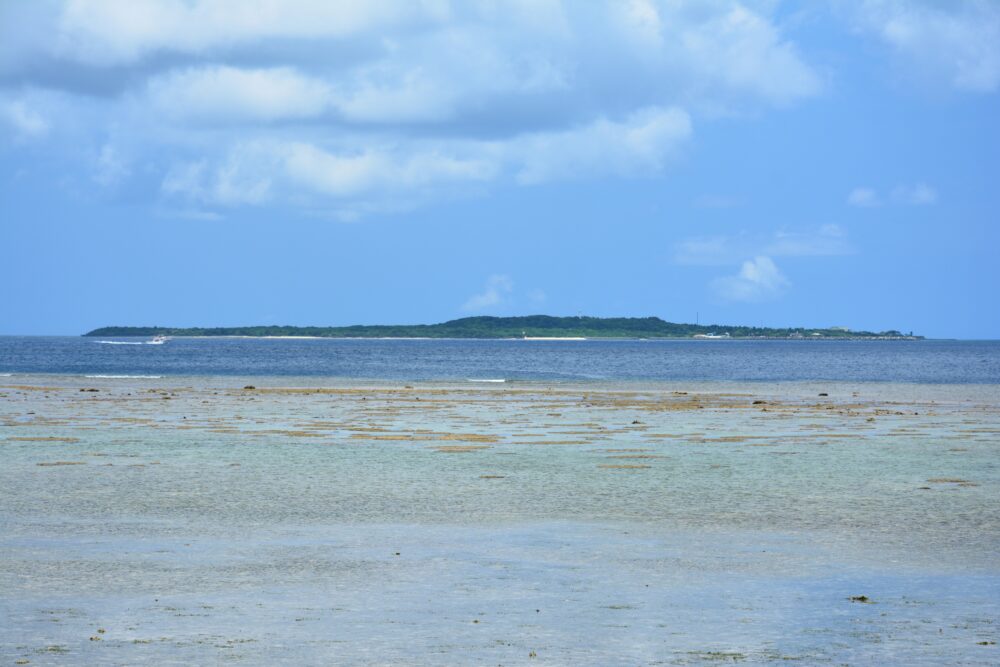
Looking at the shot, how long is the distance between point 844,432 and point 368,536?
83.6 ft

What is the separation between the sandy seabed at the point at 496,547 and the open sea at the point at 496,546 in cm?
6

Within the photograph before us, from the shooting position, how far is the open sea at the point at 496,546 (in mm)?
11477

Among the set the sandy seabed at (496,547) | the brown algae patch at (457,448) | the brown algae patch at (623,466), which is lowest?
the sandy seabed at (496,547)

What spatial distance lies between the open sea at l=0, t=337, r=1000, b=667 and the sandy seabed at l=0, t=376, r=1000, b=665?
0.06 m

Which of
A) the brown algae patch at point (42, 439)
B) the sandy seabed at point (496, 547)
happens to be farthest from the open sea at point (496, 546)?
the brown algae patch at point (42, 439)

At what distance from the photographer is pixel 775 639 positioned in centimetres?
1159

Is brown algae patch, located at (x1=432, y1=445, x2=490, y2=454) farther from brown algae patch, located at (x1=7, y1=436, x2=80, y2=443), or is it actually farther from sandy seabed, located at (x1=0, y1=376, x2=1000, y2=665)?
brown algae patch, located at (x1=7, y1=436, x2=80, y2=443)

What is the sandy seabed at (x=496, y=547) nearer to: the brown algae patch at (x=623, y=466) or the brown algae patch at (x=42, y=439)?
the brown algae patch at (x=623, y=466)

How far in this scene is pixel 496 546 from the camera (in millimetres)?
17094

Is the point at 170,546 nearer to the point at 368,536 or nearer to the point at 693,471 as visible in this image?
the point at 368,536

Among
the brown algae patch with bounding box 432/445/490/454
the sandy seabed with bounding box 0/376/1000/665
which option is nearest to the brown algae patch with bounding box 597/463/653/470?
the sandy seabed with bounding box 0/376/1000/665

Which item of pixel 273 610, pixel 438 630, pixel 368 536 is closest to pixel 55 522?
pixel 368 536

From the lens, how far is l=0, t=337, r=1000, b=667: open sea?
1148 centimetres

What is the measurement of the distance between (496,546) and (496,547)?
78 mm
